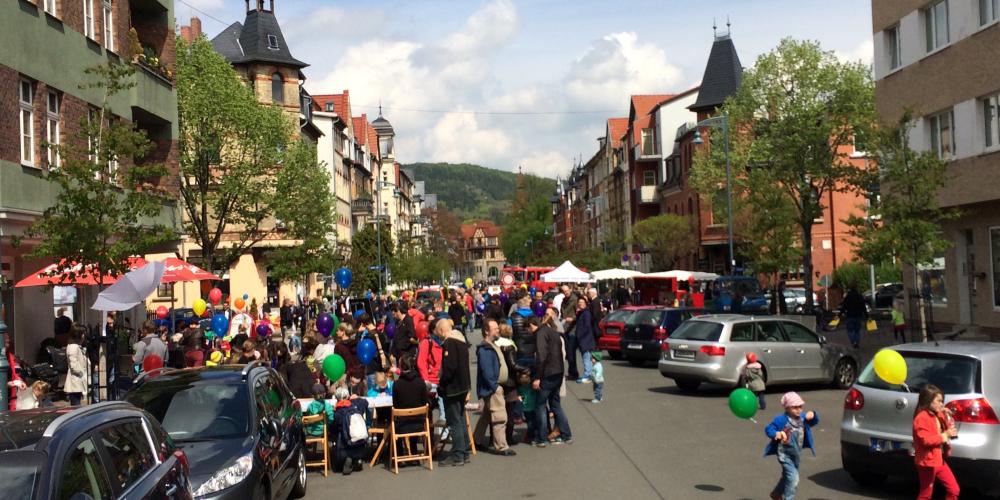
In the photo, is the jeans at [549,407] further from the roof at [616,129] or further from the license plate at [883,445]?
the roof at [616,129]

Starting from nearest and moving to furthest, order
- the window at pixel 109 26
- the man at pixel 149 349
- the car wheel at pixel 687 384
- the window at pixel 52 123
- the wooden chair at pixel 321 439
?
the wooden chair at pixel 321 439, the man at pixel 149 349, the car wheel at pixel 687 384, the window at pixel 52 123, the window at pixel 109 26

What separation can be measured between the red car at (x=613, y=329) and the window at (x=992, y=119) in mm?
9244

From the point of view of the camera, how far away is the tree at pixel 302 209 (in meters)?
38.1

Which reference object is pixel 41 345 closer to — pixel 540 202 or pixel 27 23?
pixel 27 23

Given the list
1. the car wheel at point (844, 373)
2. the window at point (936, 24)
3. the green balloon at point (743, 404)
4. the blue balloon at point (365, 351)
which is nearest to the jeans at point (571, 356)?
the car wheel at point (844, 373)

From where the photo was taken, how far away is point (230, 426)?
29.4 feet

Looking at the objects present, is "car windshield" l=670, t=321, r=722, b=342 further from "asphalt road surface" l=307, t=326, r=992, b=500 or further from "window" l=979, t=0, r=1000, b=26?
"window" l=979, t=0, r=1000, b=26

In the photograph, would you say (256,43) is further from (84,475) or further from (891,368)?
(84,475)

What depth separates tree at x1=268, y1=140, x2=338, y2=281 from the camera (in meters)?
38.1

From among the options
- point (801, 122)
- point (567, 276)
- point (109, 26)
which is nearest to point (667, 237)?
point (567, 276)

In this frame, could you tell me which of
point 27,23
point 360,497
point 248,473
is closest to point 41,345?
point 27,23

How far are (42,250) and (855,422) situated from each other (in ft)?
Answer: 37.2

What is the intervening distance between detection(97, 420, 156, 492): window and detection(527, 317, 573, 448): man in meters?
7.70

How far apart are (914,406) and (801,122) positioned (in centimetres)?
2946
